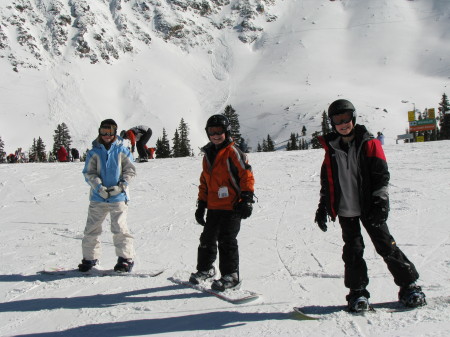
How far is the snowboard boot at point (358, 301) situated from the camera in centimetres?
323

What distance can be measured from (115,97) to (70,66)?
23.1 m

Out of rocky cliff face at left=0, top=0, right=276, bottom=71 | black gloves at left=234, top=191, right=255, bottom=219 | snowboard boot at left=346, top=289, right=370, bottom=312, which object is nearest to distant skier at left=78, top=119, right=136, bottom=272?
black gloves at left=234, top=191, right=255, bottom=219

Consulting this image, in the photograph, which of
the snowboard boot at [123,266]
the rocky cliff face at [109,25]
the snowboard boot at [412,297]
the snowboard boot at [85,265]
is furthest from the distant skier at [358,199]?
the rocky cliff face at [109,25]

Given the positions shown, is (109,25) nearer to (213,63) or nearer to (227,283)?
(213,63)

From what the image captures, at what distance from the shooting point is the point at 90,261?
15.4 ft

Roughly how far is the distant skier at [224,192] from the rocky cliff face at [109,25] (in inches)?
5068

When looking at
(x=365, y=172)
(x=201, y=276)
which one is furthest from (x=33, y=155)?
(x=365, y=172)

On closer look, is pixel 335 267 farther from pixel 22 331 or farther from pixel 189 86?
pixel 189 86

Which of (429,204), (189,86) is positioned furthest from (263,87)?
(429,204)

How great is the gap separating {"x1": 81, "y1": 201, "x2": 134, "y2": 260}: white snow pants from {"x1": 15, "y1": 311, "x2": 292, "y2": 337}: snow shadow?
1.44 m

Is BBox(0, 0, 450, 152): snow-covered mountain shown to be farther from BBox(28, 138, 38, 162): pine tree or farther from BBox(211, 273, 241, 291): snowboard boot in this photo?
BBox(211, 273, 241, 291): snowboard boot

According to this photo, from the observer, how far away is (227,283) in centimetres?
390

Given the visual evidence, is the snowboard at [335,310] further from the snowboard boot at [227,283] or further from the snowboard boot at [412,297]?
the snowboard boot at [227,283]

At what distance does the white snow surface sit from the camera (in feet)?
10.3
